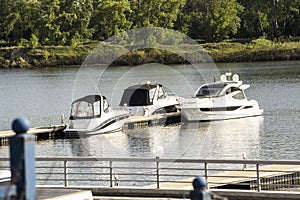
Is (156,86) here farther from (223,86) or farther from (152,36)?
(152,36)

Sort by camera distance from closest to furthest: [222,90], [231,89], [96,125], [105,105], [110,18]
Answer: [96,125], [105,105], [222,90], [231,89], [110,18]

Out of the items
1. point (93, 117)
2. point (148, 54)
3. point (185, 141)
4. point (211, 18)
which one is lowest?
point (185, 141)

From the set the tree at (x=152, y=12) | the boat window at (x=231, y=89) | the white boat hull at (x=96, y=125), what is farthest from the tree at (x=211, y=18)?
the white boat hull at (x=96, y=125)

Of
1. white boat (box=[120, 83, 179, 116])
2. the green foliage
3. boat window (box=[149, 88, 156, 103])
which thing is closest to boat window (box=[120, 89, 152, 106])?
white boat (box=[120, 83, 179, 116])

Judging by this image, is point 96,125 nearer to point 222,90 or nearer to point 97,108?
point 97,108

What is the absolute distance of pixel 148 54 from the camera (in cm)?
12800

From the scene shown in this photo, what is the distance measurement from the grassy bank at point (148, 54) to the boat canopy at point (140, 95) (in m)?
72.7

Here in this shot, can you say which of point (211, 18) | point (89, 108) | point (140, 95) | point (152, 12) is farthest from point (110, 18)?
point (89, 108)

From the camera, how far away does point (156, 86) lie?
50438 millimetres

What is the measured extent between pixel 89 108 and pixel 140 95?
627 centimetres

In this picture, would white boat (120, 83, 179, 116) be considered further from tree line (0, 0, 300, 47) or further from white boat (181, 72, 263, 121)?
tree line (0, 0, 300, 47)

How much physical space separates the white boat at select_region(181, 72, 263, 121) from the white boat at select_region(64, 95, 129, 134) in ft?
18.6

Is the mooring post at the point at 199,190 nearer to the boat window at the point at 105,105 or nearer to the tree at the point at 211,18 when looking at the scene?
the boat window at the point at 105,105

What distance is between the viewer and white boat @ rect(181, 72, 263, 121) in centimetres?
4866
